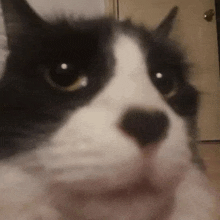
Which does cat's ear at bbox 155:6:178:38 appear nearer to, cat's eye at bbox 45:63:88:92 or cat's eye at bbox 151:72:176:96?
cat's eye at bbox 151:72:176:96

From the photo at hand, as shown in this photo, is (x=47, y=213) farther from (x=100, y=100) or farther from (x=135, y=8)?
(x=135, y=8)

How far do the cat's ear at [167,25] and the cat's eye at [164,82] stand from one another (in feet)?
0.34

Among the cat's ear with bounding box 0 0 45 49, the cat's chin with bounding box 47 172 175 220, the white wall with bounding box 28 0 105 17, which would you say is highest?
the white wall with bounding box 28 0 105 17

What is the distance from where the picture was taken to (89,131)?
0.49 m

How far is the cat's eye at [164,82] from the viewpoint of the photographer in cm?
56

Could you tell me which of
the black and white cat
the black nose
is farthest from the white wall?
the black nose

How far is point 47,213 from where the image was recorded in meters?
0.41

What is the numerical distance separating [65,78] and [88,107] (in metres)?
0.08

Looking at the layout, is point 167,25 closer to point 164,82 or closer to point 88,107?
point 164,82

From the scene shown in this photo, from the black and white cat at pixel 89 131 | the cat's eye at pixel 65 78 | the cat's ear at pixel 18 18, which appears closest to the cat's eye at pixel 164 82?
the black and white cat at pixel 89 131

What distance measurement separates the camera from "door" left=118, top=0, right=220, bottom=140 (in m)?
0.57

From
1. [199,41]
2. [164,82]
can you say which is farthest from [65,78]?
[199,41]

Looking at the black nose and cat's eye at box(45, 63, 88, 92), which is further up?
cat's eye at box(45, 63, 88, 92)

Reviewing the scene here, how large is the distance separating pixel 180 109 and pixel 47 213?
0.38 meters
